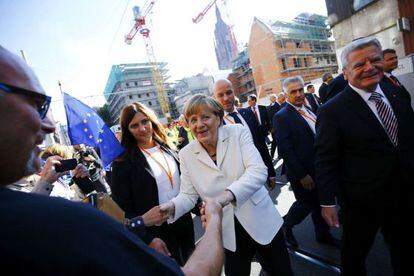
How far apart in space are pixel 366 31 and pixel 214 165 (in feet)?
50.9

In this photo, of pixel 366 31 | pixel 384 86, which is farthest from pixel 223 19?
pixel 384 86

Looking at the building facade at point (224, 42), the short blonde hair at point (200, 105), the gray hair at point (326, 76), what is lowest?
the short blonde hair at point (200, 105)

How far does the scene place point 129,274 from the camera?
0.61m

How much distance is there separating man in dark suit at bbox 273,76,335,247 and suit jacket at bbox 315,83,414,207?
1000 mm

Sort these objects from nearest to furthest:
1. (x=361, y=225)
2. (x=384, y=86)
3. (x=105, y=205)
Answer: (x=105, y=205) < (x=361, y=225) < (x=384, y=86)

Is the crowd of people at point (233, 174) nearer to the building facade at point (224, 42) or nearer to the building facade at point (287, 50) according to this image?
the building facade at point (287, 50)

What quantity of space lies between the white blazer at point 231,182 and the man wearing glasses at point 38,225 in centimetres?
125

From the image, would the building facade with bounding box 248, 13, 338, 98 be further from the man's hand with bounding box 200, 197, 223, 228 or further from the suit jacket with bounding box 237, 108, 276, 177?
the man's hand with bounding box 200, 197, 223, 228

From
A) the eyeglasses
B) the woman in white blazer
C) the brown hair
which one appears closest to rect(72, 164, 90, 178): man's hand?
the brown hair

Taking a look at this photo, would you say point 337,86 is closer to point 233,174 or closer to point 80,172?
point 233,174

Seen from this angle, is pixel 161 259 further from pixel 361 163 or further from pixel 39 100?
pixel 361 163

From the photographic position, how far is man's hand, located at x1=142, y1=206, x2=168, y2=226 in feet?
5.64

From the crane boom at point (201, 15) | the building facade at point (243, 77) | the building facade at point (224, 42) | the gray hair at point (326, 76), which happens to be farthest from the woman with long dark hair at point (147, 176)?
the building facade at point (224, 42)

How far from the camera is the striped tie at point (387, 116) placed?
2.03 meters
